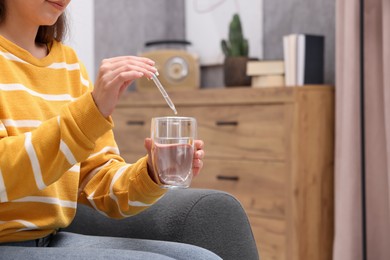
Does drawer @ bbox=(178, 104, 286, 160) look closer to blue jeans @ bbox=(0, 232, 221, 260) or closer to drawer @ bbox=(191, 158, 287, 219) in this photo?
drawer @ bbox=(191, 158, 287, 219)

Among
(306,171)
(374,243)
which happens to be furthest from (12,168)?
(374,243)

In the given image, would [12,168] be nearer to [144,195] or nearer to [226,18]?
[144,195]

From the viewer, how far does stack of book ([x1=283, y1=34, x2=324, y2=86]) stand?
2705 millimetres

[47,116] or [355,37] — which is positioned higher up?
[355,37]

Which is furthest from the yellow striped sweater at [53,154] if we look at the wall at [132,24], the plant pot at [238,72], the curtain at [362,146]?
the wall at [132,24]

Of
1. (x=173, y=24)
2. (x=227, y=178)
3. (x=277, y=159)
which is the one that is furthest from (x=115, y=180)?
(x=173, y=24)

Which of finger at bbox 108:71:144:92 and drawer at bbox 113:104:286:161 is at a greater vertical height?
finger at bbox 108:71:144:92

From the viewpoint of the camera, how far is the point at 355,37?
2498 millimetres

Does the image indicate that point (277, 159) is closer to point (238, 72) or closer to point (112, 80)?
point (238, 72)

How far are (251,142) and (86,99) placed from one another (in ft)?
5.51

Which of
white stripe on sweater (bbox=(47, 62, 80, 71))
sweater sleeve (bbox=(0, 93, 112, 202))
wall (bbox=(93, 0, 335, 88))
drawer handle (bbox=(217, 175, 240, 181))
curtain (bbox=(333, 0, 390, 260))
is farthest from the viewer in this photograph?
wall (bbox=(93, 0, 335, 88))

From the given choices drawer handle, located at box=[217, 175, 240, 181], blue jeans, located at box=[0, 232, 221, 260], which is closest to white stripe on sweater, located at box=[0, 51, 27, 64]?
blue jeans, located at box=[0, 232, 221, 260]

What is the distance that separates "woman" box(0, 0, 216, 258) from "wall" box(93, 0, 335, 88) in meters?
1.75

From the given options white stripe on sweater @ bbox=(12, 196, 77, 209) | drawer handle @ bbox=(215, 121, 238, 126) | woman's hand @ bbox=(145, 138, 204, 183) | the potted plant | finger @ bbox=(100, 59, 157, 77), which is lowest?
white stripe on sweater @ bbox=(12, 196, 77, 209)
